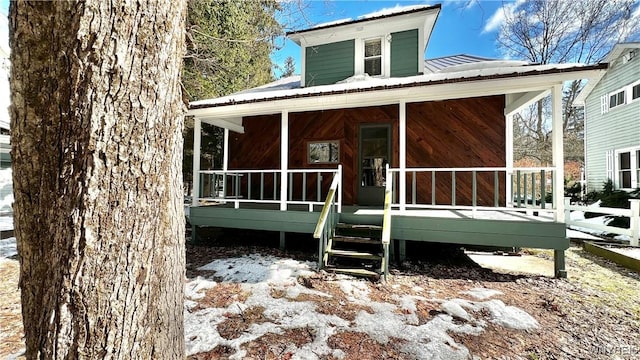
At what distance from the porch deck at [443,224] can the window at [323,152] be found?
7.52ft

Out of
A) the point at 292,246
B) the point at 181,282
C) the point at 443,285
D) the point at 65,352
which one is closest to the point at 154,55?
the point at 181,282

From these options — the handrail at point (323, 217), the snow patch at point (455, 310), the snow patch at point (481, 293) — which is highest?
the handrail at point (323, 217)

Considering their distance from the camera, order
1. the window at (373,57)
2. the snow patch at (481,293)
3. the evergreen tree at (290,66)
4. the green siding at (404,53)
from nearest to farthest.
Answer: the snow patch at (481,293)
the green siding at (404,53)
the window at (373,57)
the evergreen tree at (290,66)

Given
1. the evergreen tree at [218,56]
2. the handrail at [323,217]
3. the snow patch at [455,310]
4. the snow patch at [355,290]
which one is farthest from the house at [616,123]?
the evergreen tree at [218,56]

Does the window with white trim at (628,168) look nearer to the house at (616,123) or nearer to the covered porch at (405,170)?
the house at (616,123)

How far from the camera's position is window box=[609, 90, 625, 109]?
1155 centimetres

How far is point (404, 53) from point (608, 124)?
11.0 m

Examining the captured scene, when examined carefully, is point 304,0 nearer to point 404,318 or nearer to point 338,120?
point 338,120

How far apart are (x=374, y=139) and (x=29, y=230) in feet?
22.5

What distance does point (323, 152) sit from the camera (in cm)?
782

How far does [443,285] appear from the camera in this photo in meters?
4.27

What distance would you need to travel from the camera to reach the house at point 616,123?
34.9 ft

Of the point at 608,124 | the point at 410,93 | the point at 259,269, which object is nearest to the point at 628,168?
the point at 608,124

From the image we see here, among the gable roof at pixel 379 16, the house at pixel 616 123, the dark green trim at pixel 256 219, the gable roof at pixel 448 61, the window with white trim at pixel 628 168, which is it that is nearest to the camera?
the dark green trim at pixel 256 219
